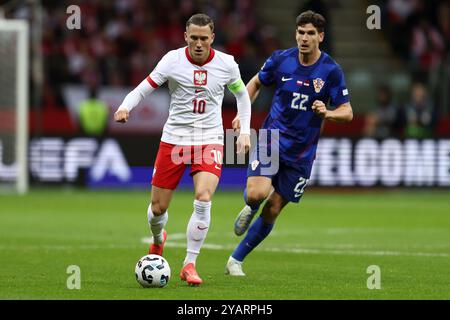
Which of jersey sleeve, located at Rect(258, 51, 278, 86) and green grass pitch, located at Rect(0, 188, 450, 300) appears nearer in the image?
green grass pitch, located at Rect(0, 188, 450, 300)

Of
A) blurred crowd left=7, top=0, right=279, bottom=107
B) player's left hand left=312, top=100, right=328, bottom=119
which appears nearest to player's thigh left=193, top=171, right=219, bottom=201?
player's left hand left=312, top=100, right=328, bottom=119

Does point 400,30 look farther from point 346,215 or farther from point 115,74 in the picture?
point 346,215

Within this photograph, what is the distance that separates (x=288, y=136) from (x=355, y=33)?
1985 cm

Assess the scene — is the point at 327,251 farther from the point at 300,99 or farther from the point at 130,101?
the point at 130,101

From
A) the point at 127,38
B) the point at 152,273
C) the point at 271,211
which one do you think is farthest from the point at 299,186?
the point at 127,38

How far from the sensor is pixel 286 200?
11.4 m

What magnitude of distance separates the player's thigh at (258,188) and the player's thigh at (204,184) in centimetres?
90

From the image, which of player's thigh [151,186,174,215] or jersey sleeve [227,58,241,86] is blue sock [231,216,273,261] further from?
jersey sleeve [227,58,241,86]

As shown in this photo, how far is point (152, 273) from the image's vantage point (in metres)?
9.59

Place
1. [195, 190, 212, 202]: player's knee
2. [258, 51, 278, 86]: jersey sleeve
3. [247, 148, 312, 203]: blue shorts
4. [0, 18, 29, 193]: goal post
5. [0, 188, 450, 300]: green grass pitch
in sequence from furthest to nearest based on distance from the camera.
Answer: [0, 18, 29, 193]: goal post
[258, 51, 278, 86]: jersey sleeve
[247, 148, 312, 203]: blue shorts
[195, 190, 212, 202]: player's knee
[0, 188, 450, 300]: green grass pitch

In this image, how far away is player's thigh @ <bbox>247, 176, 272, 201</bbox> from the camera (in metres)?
11.1

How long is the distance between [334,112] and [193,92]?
1394 mm

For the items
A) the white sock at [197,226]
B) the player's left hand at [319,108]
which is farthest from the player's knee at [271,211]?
the player's left hand at [319,108]

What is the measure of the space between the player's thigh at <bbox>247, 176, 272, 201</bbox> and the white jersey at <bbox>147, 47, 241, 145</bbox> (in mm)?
823
